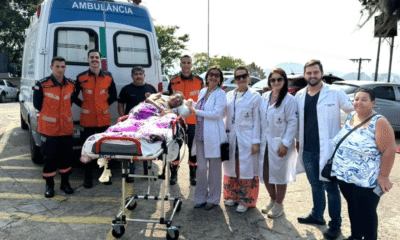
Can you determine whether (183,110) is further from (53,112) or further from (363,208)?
(363,208)

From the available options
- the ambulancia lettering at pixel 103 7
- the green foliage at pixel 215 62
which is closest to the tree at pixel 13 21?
the green foliage at pixel 215 62

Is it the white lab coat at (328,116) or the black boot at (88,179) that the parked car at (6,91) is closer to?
the black boot at (88,179)

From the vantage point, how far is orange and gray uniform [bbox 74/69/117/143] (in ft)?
16.2

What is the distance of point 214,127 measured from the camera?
416 centimetres

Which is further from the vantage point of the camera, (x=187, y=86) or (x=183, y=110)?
(x=187, y=86)

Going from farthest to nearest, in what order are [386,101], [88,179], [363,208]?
[386,101] < [88,179] < [363,208]

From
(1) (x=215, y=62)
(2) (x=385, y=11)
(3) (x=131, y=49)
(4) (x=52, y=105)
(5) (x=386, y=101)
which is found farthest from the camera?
(1) (x=215, y=62)

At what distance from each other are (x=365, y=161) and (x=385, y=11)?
373 inches

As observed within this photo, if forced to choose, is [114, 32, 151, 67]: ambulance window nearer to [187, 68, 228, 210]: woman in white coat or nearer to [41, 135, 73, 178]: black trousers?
[41, 135, 73, 178]: black trousers

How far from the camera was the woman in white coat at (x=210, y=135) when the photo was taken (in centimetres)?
414

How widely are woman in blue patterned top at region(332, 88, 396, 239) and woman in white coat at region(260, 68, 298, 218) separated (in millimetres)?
717

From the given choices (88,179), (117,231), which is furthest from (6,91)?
(117,231)

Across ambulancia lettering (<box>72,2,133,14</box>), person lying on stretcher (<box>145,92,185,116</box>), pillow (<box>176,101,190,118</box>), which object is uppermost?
ambulancia lettering (<box>72,2,133,14</box>)

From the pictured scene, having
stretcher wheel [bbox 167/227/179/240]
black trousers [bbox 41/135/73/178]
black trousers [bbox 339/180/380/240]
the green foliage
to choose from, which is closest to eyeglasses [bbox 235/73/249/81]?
black trousers [bbox 339/180/380/240]
